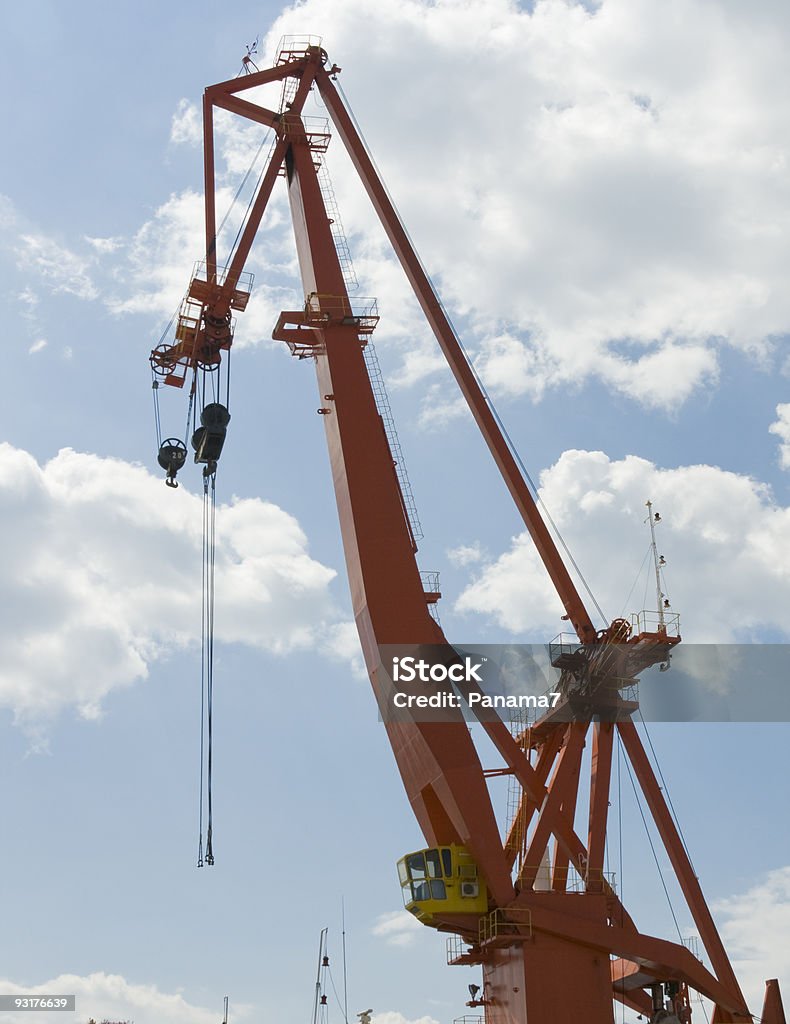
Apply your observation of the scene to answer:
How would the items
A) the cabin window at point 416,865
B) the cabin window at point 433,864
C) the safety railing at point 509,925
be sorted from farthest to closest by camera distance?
the cabin window at point 416,865 < the cabin window at point 433,864 < the safety railing at point 509,925

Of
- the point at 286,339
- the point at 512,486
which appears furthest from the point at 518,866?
the point at 286,339

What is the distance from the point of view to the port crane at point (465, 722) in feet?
79.3

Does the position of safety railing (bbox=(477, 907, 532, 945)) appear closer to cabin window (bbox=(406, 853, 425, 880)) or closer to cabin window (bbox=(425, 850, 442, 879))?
cabin window (bbox=(425, 850, 442, 879))

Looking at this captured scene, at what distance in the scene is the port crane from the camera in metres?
24.2

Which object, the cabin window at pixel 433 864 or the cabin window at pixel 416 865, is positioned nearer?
the cabin window at pixel 433 864

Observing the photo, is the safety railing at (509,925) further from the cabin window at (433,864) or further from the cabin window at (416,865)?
the cabin window at (416,865)

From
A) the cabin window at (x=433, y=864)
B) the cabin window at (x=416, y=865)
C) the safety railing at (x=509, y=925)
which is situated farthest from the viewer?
the cabin window at (x=416, y=865)

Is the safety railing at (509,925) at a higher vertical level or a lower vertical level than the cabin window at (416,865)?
lower

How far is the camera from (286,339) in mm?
28250

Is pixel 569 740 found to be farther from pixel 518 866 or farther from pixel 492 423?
pixel 492 423

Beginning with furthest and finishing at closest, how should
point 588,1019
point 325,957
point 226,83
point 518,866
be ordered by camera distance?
point 325,957 < point 226,83 < point 518,866 < point 588,1019

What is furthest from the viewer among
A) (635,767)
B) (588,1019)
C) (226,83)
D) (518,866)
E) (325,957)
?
(325,957)

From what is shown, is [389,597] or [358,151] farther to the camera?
[358,151]

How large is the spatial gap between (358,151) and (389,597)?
11901mm
